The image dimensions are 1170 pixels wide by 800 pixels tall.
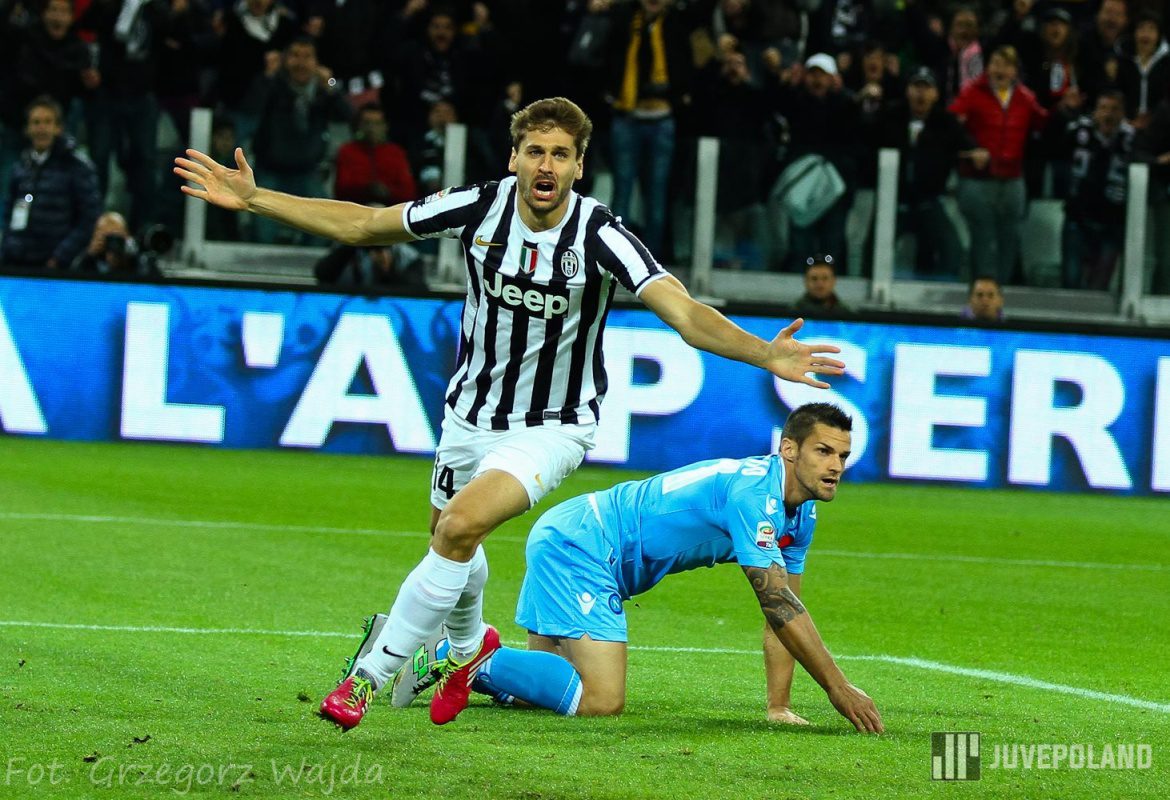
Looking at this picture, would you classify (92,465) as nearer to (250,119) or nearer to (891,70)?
(250,119)

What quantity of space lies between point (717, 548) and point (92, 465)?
A: 836cm

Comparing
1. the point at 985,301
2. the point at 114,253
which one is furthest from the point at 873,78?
the point at 114,253

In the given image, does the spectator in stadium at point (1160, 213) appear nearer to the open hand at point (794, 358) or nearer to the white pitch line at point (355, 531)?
the white pitch line at point (355, 531)

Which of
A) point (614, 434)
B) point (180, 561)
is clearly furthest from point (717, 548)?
point (614, 434)

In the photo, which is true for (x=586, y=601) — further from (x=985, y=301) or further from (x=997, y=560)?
(x=985, y=301)

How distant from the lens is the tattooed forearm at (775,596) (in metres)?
5.99

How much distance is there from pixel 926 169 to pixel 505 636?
9.51 metres

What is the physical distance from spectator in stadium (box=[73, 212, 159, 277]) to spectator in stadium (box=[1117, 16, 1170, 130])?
8.91 metres

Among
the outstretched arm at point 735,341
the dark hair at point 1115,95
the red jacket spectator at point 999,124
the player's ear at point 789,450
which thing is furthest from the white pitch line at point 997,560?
the dark hair at point 1115,95

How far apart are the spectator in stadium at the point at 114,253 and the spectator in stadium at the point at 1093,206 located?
7.91m

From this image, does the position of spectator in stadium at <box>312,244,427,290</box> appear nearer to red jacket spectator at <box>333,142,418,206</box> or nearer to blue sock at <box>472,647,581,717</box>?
red jacket spectator at <box>333,142,418,206</box>

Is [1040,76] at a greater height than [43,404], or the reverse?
[1040,76]

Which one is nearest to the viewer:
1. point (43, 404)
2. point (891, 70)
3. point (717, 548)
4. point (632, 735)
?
point (632, 735)

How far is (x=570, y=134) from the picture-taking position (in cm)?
618
